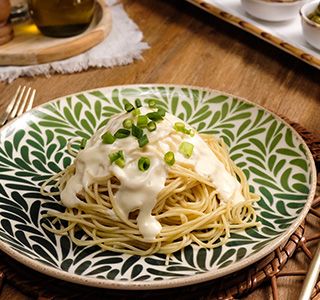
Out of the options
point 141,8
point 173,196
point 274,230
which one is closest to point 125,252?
point 173,196

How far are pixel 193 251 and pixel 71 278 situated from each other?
0.33 meters

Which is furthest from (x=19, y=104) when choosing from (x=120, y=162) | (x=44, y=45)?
(x=120, y=162)

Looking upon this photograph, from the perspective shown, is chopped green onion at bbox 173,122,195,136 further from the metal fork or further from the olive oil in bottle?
Answer: the olive oil in bottle

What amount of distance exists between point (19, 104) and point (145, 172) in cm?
86

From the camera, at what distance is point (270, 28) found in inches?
109

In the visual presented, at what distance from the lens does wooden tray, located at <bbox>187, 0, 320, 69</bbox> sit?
2.57 metres

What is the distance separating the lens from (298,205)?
68.1 inches

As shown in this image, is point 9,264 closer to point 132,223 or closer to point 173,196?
point 132,223

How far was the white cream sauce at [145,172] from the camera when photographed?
1.62 meters

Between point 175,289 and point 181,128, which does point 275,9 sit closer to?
point 181,128

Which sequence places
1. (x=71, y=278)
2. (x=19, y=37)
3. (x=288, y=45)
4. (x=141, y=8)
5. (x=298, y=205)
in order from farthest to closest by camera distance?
(x=141, y=8) < (x=19, y=37) < (x=288, y=45) < (x=298, y=205) < (x=71, y=278)

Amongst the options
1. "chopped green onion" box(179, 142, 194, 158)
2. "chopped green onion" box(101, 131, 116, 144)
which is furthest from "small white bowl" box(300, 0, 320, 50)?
"chopped green onion" box(101, 131, 116, 144)

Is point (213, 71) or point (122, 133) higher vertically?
point (122, 133)

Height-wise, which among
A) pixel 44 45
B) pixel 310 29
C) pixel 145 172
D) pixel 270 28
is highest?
pixel 145 172
